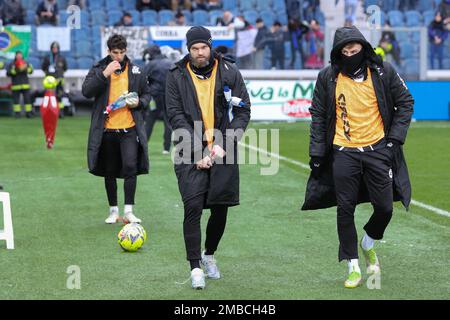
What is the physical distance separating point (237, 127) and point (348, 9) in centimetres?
2375

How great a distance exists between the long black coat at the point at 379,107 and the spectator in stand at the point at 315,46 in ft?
72.9

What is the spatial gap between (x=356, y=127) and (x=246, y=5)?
2623cm

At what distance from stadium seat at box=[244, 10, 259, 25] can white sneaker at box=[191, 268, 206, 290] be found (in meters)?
25.6

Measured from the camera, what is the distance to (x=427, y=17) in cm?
3347

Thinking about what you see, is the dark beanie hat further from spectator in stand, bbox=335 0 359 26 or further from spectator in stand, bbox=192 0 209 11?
spectator in stand, bbox=192 0 209 11

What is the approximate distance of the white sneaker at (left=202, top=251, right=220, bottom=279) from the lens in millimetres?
8320

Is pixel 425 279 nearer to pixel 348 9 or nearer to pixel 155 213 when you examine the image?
pixel 155 213

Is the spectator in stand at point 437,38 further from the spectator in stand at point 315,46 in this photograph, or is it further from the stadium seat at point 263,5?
the stadium seat at point 263,5

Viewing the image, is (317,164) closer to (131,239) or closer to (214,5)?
(131,239)

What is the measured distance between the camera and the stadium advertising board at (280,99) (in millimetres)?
27453

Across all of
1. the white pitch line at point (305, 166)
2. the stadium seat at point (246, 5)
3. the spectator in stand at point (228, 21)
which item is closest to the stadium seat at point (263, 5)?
the stadium seat at point (246, 5)

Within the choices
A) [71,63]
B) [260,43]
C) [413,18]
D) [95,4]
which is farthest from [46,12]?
[413,18]

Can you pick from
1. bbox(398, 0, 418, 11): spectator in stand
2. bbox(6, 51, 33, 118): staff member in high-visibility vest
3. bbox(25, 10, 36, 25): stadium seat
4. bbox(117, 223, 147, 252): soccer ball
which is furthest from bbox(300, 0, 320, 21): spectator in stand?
bbox(117, 223, 147, 252): soccer ball
